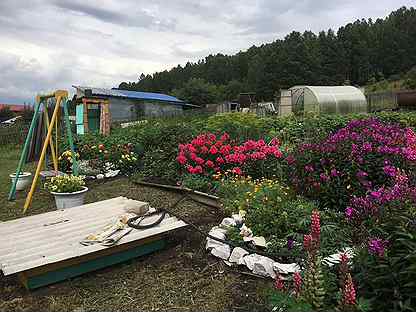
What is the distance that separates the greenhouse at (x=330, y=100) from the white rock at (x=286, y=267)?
61.2 feet

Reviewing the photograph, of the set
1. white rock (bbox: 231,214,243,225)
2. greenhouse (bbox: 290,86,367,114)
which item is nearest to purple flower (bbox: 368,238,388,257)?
white rock (bbox: 231,214,243,225)

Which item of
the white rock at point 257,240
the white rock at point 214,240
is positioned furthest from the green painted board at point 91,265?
the white rock at point 257,240

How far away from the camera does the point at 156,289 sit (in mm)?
3008

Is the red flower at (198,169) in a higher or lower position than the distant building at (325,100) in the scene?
lower

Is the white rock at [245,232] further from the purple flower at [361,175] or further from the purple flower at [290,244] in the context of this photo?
the purple flower at [361,175]

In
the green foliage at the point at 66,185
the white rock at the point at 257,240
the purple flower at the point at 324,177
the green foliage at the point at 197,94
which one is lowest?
the white rock at the point at 257,240

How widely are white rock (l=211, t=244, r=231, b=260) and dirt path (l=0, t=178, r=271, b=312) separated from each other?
0.06m

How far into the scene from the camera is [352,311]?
5.65 ft

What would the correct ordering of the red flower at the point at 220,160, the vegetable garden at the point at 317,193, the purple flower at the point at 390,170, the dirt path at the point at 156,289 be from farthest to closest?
the red flower at the point at 220,160 → the purple flower at the point at 390,170 → the dirt path at the point at 156,289 → the vegetable garden at the point at 317,193

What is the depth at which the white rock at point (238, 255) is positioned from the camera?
3.26 m

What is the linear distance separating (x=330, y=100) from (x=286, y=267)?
20.1 m

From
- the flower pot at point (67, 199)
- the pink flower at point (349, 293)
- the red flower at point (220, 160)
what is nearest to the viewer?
the pink flower at point (349, 293)

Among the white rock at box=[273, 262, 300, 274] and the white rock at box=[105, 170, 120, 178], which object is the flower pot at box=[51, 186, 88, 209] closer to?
the white rock at box=[105, 170, 120, 178]

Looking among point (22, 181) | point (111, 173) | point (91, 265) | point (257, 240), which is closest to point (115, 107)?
point (111, 173)
